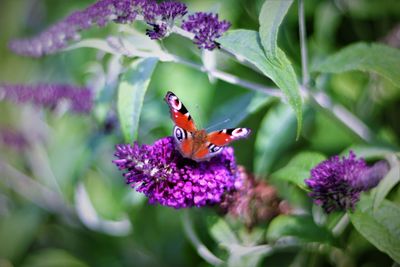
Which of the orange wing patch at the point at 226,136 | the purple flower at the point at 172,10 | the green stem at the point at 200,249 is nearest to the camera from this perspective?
the orange wing patch at the point at 226,136

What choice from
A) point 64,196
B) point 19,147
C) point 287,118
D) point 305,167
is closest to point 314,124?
point 287,118

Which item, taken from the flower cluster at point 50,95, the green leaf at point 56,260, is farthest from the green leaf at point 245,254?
the green leaf at point 56,260

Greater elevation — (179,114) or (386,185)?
(179,114)

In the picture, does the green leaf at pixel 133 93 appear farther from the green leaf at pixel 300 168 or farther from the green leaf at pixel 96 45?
the green leaf at pixel 300 168

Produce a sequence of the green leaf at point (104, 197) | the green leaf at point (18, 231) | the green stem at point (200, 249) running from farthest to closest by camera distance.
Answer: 1. the green leaf at point (18, 231)
2. the green leaf at point (104, 197)
3. the green stem at point (200, 249)

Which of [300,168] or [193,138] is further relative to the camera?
[300,168]

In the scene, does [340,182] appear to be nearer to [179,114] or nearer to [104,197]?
[179,114]

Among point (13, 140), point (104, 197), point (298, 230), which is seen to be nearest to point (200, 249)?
point (298, 230)
